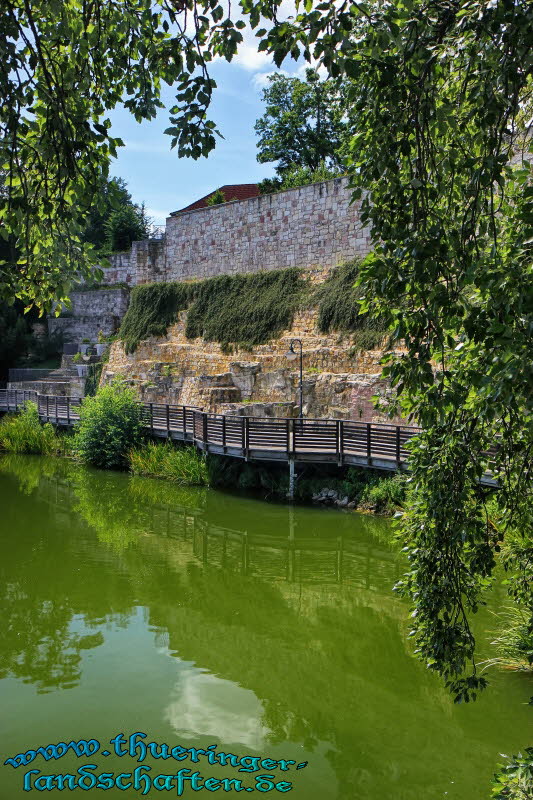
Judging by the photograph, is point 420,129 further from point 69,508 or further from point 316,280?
point 316,280

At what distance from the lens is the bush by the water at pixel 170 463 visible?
642 inches

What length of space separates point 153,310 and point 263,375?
25.6 ft

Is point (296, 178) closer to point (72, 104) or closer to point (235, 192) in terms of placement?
point (235, 192)

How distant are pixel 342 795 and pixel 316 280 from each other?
16.4 meters

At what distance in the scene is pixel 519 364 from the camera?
96.6 inches

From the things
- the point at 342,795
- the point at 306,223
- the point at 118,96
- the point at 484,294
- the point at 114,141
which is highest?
the point at 306,223

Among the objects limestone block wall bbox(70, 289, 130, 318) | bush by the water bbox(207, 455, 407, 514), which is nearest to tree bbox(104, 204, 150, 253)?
limestone block wall bbox(70, 289, 130, 318)

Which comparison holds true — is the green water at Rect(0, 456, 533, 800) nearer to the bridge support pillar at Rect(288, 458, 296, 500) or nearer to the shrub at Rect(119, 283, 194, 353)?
the bridge support pillar at Rect(288, 458, 296, 500)

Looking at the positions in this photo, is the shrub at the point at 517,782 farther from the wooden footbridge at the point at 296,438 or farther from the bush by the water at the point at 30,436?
the bush by the water at the point at 30,436

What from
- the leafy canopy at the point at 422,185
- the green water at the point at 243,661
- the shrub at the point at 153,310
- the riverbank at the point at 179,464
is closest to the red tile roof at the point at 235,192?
the shrub at the point at 153,310

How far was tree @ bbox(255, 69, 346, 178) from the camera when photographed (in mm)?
30922

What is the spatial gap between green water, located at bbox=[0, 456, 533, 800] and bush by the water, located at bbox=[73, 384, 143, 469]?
5.11 meters

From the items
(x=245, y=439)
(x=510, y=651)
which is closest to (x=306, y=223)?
(x=245, y=439)

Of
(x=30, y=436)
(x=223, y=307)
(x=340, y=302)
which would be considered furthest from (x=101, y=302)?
(x=340, y=302)
